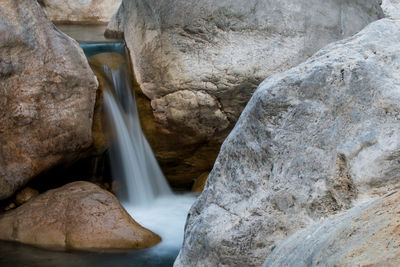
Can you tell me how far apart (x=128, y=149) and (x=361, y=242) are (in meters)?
5.36


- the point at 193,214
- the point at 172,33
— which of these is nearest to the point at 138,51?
Result: the point at 172,33

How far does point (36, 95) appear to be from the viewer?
5.16 metres

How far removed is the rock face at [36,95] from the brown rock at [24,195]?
7.3 inches

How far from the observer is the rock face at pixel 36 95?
5.00 metres

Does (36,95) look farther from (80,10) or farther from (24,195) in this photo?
(80,10)

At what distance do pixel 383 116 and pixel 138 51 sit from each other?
4.93m

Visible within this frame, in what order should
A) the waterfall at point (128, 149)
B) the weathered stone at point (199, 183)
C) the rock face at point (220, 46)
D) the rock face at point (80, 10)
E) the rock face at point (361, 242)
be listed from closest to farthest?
the rock face at point (361, 242)
the rock face at point (220, 46)
the waterfall at point (128, 149)
the weathered stone at point (199, 183)
the rock face at point (80, 10)

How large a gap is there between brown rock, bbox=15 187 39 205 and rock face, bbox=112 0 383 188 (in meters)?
1.88

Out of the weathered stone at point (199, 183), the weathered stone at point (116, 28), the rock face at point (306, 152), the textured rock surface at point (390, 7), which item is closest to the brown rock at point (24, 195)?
the weathered stone at point (199, 183)

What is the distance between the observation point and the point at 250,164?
218 cm

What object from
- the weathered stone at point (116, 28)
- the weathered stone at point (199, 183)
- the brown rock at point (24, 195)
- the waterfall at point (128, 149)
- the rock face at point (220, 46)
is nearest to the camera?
the brown rock at point (24, 195)

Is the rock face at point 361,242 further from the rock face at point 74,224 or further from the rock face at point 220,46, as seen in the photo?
the rock face at point 220,46

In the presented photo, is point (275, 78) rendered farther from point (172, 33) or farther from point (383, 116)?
point (172, 33)

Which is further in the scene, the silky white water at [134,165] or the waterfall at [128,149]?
the waterfall at [128,149]
